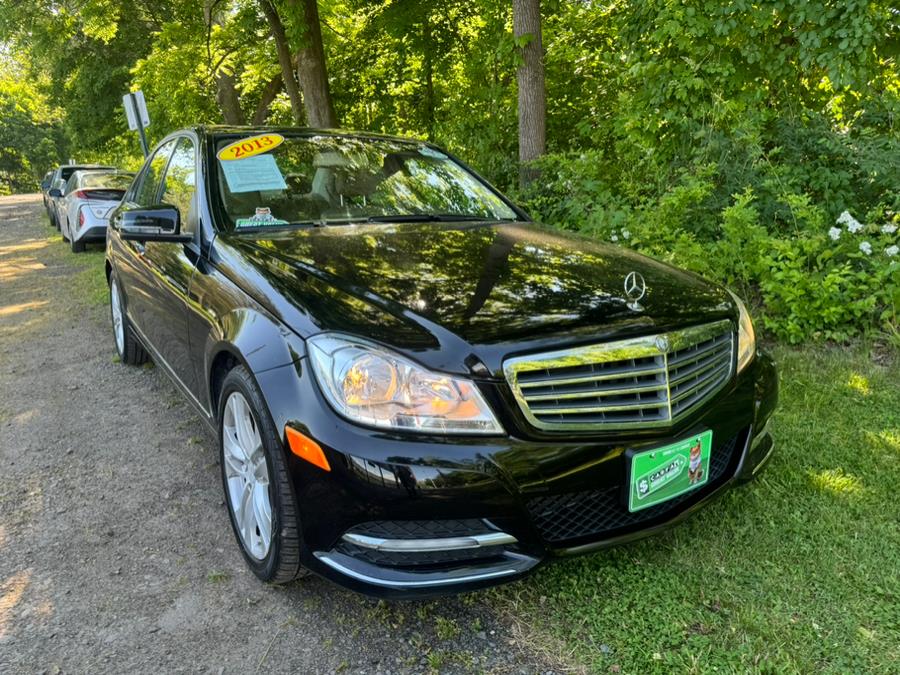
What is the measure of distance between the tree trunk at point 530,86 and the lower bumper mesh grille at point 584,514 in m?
5.74

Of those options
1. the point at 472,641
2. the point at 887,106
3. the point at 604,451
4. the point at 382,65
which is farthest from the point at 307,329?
the point at 382,65

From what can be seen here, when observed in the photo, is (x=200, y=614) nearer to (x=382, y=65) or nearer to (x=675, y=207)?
(x=675, y=207)

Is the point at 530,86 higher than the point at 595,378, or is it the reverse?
the point at 530,86

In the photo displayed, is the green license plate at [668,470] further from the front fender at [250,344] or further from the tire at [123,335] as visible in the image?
the tire at [123,335]

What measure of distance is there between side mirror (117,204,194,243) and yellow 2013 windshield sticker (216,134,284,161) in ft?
1.34

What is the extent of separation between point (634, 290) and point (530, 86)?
18.4ft

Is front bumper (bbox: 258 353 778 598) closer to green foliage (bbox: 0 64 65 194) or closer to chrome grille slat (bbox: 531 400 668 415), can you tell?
chrome grille slat (bbox: 531 400 668 415)

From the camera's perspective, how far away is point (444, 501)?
1798 mm

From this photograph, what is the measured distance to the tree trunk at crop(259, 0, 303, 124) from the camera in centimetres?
1103

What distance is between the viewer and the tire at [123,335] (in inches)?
181

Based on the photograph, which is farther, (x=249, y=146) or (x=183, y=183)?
(x=183, y=183)

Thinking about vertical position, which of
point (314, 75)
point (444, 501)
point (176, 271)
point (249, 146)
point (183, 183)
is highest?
point (314, 75)

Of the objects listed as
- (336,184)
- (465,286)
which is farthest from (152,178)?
(465,286)

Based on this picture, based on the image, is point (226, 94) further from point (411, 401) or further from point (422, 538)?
point (422, 538)
